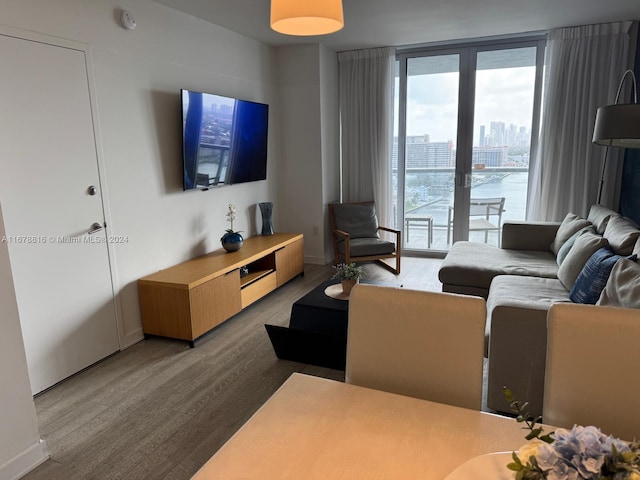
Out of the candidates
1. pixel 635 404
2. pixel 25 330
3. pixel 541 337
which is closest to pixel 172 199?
pixel 25 330

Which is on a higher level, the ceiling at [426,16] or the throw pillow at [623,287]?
the ceiling at [426,16]

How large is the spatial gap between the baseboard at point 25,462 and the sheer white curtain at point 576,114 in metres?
4.96

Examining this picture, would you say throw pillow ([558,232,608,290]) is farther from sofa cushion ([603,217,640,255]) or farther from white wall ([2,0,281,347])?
white wall ([2,0,281,347])

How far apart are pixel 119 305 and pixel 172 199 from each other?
39.3 inches

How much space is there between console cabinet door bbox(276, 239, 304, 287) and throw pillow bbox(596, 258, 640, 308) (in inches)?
113

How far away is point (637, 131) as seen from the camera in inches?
124

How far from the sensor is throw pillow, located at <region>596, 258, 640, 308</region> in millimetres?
2145

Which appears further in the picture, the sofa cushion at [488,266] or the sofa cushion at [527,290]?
the sofa cushion at [488,266]

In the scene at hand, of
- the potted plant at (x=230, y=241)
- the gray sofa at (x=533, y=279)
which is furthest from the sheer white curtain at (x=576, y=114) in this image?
the potted plant at (x=230, y=241)

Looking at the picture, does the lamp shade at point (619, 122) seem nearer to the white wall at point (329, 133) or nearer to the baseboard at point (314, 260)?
the white wall at point (329, 133)

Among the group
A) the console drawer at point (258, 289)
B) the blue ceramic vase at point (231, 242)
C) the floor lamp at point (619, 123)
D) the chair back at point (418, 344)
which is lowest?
the console drawer at point (258, 289)

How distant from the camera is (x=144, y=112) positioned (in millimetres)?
3469

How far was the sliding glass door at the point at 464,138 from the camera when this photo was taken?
5.19m

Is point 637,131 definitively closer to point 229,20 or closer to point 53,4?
point 229,20
